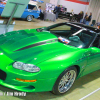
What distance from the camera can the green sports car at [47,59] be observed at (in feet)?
6.49

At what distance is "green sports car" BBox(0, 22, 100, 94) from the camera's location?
1.98m

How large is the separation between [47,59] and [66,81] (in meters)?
0.65

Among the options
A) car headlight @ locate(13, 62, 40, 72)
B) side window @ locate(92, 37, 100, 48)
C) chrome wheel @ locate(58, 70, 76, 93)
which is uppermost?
side window @ locate(92, 37, 100, 48)

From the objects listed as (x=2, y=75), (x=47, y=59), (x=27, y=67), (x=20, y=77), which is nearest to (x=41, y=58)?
(x=47, y=59)

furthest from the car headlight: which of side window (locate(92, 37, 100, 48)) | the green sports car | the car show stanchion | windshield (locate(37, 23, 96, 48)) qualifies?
A: side window (locate(92, 37, 100, 48))

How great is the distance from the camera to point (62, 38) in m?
2.97

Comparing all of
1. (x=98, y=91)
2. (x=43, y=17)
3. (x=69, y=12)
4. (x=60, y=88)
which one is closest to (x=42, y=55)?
(x=60, y=88)

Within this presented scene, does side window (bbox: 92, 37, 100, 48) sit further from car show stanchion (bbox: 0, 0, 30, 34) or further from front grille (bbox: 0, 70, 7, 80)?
front grille (bbox: 0, 70, 7, 80)

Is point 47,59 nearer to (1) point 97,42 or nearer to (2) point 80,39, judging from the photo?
(2) point 80,39

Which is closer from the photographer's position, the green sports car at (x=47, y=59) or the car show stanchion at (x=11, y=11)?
the green sports car at (x=47, y=59)

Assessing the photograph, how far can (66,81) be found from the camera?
8.06 ft

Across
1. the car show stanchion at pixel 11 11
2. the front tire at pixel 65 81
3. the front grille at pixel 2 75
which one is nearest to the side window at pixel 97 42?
the front tire at pixel 65 81

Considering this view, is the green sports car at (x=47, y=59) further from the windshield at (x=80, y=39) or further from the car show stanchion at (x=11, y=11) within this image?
the car show stanchion at (x=11, y=11)

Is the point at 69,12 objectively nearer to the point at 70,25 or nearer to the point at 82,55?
the point at 70,25
